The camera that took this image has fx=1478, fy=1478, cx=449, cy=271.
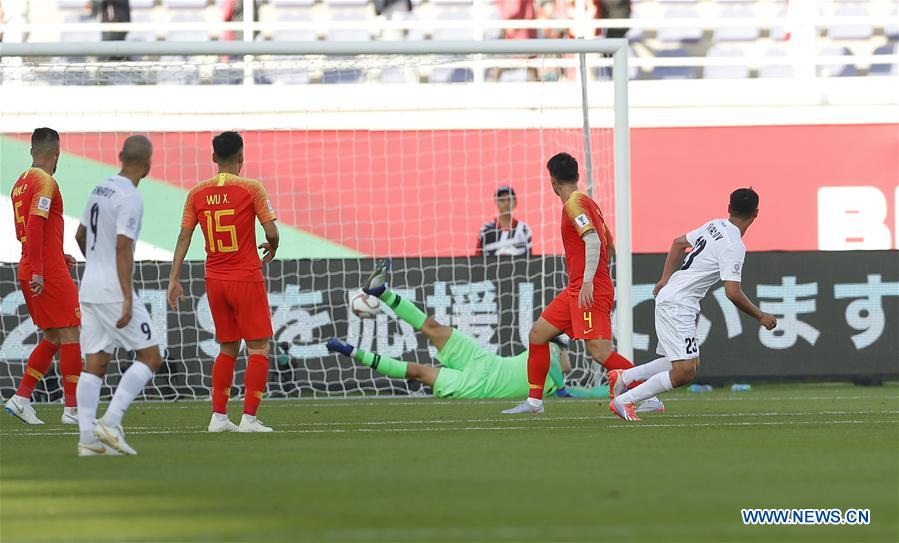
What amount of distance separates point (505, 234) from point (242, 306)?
6076mm

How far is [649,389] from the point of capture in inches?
357

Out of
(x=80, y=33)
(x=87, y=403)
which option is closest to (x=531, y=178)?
(x=80, y=33)

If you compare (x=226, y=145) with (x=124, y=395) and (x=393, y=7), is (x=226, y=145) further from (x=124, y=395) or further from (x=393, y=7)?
(x=393, y=7)

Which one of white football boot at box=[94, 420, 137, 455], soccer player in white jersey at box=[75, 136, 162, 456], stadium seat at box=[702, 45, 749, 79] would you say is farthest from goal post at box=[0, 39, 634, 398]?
white football boot at box=[94, 420, 137, 455]

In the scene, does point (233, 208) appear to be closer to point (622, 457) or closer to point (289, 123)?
point (622, 457)

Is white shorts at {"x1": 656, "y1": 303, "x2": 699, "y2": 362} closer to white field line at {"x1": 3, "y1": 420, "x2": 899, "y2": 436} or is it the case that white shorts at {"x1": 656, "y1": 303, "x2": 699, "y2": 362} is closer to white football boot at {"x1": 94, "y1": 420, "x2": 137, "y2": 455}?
white field line at {"x1": 3, "y1": 420, "x2": 899, "y2": 436}

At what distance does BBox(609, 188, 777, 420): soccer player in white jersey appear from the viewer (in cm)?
905

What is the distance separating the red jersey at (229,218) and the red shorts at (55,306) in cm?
126

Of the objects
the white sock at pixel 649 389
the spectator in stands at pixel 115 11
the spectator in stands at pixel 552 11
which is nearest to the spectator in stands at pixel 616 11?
the spectator in stands at pixel 552 11

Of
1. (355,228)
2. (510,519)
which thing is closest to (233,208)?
(510,519)

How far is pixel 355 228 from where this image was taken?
17.0 metres

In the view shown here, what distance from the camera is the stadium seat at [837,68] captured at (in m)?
20.7

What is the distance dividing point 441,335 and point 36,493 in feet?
19.5

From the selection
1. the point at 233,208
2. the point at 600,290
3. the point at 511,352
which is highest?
the point at 233,208
